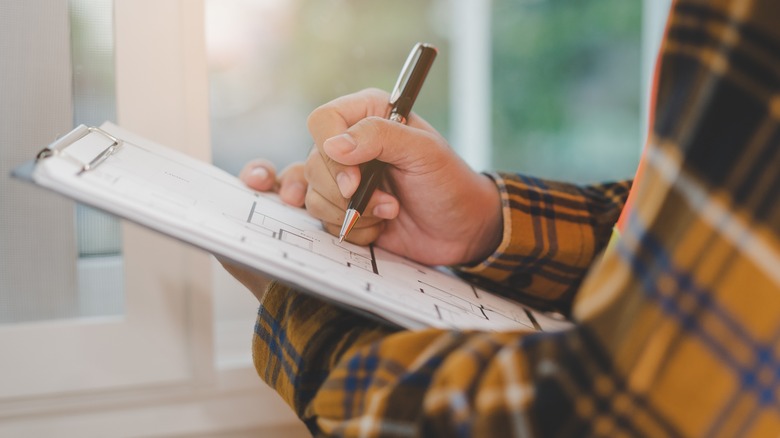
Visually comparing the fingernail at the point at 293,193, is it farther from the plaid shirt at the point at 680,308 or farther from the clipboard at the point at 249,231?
the plaid shirt at the point at 680,308

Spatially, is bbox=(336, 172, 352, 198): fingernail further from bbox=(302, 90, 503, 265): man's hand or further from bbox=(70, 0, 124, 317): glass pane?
bbox=(70, 0, 124, 317): glass pane

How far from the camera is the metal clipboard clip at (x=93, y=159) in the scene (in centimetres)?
35

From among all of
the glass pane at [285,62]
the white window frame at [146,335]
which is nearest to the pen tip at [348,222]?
the white window frame at [146,335]

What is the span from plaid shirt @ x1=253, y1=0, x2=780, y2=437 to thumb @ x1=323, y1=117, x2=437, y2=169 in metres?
0.24

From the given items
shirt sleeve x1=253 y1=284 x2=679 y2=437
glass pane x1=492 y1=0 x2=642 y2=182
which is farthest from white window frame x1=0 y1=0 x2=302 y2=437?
glass pane x1=492 y1=0 x2=642 y2=182

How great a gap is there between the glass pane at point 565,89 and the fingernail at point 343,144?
1.10 meters

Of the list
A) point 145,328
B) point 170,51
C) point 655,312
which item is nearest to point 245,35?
point 170,51

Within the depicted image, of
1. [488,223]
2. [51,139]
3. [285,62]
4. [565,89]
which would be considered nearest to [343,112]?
[488,223]

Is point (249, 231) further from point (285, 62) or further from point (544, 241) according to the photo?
point (285, 62)

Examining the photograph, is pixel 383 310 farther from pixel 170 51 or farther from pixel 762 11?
pixel 170 51

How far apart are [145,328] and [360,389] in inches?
15.9

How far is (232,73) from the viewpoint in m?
1.12

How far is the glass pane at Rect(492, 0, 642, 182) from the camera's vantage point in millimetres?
1521

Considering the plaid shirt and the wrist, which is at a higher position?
the plaid shirt
